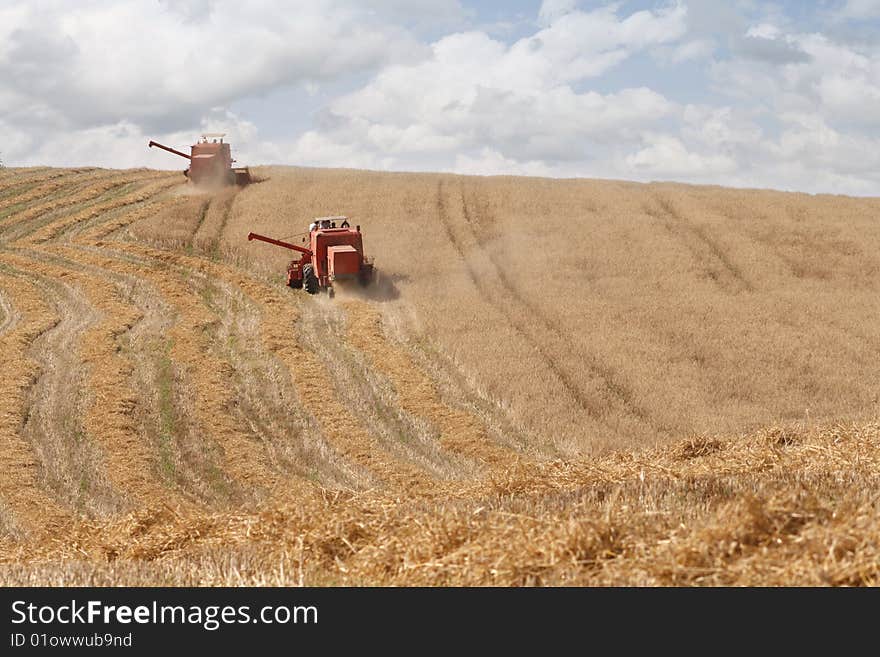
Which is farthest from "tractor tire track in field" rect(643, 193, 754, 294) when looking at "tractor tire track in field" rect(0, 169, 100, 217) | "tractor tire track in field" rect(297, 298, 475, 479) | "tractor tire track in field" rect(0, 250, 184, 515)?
"tractor tire track in field" rect(0, 169, 100, 217)

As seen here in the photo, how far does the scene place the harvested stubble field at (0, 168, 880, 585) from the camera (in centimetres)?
650

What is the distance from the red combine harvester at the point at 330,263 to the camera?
27781 mm

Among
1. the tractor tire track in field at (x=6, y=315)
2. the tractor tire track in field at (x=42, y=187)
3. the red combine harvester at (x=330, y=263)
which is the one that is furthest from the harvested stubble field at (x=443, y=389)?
the red combine harvester at (x=330, y=263)

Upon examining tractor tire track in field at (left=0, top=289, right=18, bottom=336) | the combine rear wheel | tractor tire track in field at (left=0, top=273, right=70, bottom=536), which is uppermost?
the combine rear wheel

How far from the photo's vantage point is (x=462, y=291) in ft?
96.3

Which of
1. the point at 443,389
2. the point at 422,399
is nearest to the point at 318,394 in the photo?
the point at 422,399

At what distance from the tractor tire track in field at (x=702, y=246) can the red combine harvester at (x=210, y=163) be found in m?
18.5

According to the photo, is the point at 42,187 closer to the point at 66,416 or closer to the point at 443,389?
the point at 66,416

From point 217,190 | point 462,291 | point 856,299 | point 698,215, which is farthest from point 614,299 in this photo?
point 217,190

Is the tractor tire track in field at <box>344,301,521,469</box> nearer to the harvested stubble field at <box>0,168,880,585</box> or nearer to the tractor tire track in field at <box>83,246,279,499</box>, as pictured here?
the harvested stubble field at <box>0,168,880,585</box>

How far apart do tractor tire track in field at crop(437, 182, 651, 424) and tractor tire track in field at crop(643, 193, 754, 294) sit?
696 cm

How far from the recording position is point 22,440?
55.5 ft
